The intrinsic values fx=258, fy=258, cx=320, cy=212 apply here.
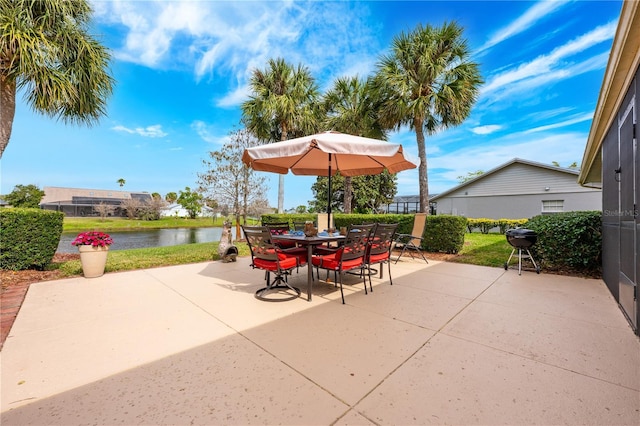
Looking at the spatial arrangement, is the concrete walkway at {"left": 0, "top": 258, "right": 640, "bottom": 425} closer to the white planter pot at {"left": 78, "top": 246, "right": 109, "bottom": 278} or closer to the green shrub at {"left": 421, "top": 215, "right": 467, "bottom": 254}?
the white planter pot at {"left": 78, "top": 246, "right": 109, "bottom": 278}

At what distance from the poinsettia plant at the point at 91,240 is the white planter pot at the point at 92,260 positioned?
8 centimetres

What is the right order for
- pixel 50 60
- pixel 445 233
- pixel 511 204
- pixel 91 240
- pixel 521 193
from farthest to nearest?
1. pixel 511 204
2. pixel 521 193
3. pixel 445 233
4. pixel 50 60
5. pixel 91 240

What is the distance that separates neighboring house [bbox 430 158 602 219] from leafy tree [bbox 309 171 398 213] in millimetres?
6505

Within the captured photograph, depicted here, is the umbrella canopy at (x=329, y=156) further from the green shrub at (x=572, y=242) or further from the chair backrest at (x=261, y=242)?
the green shrub at (x=572, y=242)

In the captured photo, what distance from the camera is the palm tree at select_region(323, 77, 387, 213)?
11.1 m

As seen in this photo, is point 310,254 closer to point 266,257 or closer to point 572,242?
point 266,257

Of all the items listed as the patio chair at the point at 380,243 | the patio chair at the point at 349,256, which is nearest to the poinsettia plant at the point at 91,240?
the patio chair at the point at 349,256

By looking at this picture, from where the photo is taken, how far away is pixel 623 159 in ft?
10.5

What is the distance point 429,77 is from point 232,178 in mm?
9440

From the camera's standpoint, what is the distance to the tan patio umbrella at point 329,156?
3.67m

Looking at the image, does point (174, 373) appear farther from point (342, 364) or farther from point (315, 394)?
point (342, 364)

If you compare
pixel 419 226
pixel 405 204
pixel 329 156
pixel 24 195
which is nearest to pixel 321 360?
pixel 329 156

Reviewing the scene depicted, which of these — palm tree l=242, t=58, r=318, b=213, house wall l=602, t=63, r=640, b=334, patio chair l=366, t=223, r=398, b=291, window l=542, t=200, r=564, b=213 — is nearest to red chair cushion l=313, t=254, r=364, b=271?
patio chair l=366, t=223, r=398, b=291

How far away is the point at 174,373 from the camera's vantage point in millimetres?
1869
